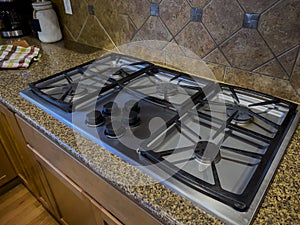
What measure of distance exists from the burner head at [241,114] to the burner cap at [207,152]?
0.47 ft

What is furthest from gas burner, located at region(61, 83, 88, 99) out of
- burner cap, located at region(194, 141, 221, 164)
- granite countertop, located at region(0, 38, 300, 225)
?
burner cap, located at region(194, 141, 221, 164)

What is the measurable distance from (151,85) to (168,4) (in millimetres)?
323

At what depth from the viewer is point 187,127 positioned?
2.20ft

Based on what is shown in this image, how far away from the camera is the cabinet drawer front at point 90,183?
22.4 inches

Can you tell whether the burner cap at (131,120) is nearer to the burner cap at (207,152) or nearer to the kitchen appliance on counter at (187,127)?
the kitchen appliance on counter at (187,127)

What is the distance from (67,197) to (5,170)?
0.74 metres

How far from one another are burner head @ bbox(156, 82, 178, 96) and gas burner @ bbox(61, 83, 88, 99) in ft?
0.89

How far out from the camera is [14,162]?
137 cm

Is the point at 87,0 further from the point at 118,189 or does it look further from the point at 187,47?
the point at 118,189

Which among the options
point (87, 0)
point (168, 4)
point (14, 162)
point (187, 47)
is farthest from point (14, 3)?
point (187, 47)

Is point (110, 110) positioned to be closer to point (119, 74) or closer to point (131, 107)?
point (131, 107)

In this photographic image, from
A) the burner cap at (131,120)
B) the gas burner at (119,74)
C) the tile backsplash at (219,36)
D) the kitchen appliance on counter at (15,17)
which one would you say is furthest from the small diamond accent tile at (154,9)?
the kitchen appliance on counter at (15,17)

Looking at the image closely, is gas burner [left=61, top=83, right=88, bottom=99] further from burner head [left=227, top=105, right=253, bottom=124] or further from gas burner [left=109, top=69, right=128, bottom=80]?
burner head [left=227, top=105, right=253, bottom=124]

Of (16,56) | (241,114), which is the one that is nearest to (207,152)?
(241,114)
